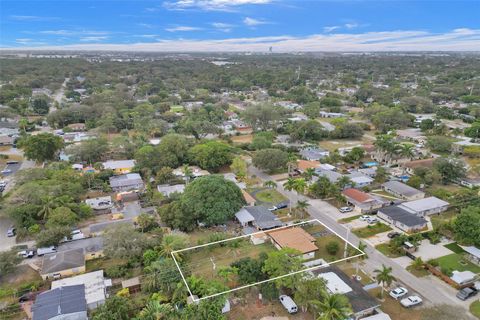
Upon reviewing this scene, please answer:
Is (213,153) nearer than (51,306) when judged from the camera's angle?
No

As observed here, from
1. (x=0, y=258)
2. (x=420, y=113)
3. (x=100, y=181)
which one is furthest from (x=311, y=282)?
(x=420, y=113)

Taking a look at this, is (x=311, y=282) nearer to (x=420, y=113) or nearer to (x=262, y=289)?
(x=262, y=289)

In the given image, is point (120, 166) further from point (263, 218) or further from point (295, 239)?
point (295, 239)

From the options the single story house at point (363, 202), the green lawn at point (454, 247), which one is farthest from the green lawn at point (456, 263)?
the single story house at point (363, 202)

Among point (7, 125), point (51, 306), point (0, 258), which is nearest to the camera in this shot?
point (51, 306)

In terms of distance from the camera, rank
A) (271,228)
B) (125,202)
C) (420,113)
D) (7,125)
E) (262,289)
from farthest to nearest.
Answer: (420,113) → (7,125) → (125,202) → (271,228) → (262,289)

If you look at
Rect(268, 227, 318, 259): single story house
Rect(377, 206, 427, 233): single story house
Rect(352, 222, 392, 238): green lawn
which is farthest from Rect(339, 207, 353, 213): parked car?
Rect(268, 227, 318, 259): single story house
